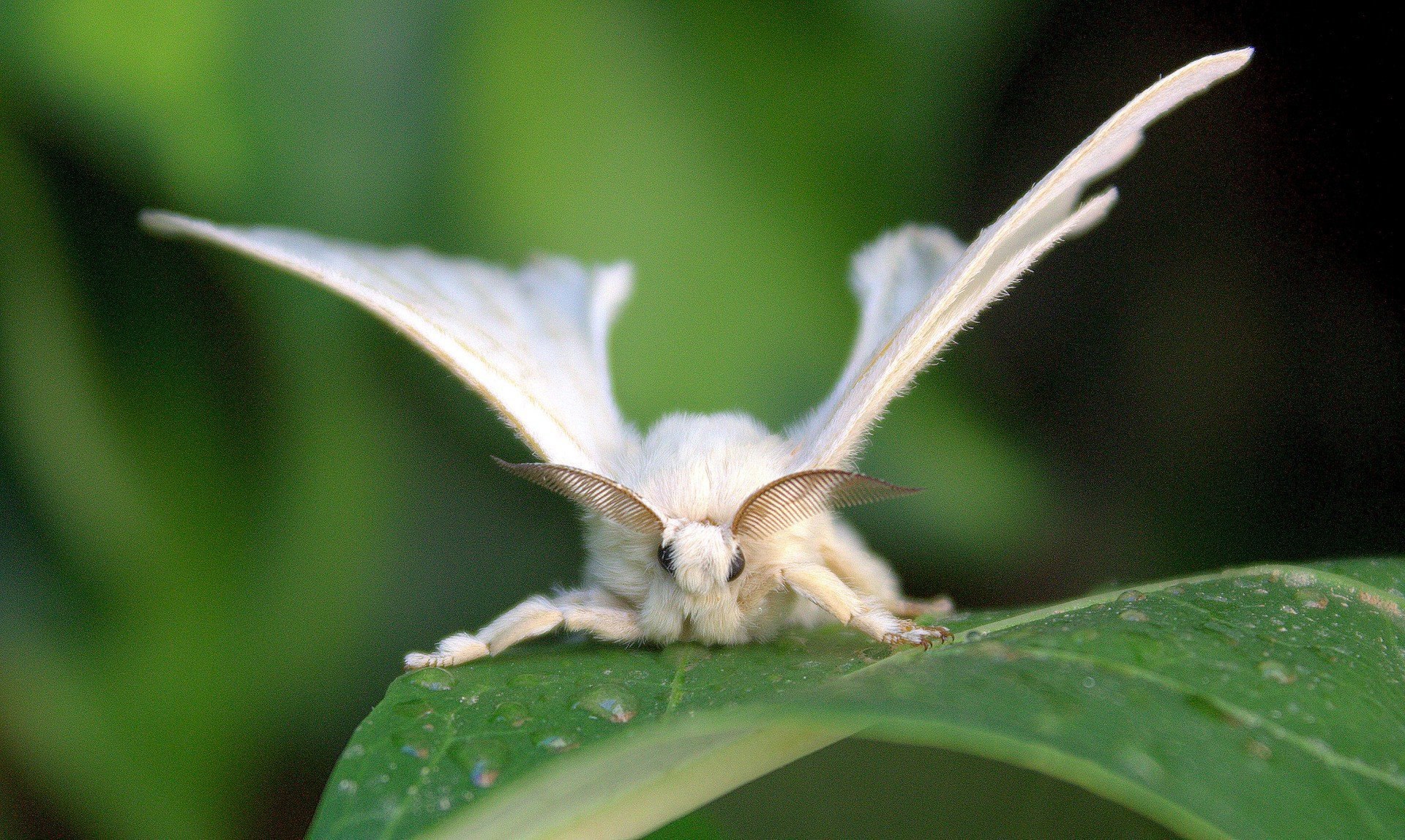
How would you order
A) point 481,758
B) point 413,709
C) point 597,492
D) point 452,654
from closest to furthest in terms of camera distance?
point 481,758, point 413,709, point 452,654, point 597,492

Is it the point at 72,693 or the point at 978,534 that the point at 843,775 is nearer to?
the point at 978,534

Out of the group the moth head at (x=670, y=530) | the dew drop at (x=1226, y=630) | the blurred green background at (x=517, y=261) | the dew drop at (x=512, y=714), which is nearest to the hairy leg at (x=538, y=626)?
the moth head at (x=670, y=530)

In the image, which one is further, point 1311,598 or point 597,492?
point 597,492

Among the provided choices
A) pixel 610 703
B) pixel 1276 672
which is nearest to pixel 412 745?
pixel 610 703

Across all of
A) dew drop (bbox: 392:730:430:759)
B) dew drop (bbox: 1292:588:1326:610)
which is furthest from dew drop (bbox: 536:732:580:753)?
dew drop (bbox: 1292:588:1326:610)

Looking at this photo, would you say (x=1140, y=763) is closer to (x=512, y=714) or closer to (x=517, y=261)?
(x=512, y=714)

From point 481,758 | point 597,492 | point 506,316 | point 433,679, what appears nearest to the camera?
point 481,758
